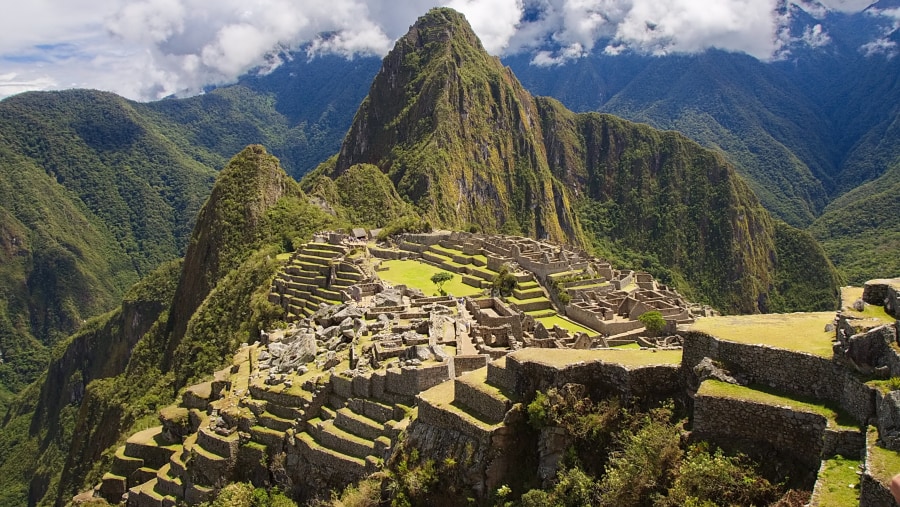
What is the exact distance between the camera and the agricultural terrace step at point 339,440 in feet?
68.9

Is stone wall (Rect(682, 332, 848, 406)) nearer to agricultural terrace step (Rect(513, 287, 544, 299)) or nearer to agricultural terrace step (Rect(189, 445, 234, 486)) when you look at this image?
agricultural terrace step (Rect(189, 445, 234, 486))

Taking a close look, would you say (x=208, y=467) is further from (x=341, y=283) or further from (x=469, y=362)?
(x=341, y=283)

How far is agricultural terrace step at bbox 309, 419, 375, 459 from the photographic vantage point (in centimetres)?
2102

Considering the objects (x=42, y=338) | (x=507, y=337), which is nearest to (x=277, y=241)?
(x=507, y=337)

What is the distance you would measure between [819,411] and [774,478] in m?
1.34

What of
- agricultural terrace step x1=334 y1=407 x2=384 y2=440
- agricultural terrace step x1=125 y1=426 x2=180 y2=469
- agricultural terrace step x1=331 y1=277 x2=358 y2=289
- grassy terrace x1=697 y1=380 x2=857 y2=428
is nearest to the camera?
grassy terrace x1=697 y1=380 x2=857 y2=428

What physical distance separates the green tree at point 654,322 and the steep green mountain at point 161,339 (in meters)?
29.2

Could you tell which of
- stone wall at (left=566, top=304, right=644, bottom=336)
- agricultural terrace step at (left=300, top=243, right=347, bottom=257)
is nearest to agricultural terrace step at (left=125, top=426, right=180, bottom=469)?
stone wall at (left=566, top=304, right=644, bottom=336)

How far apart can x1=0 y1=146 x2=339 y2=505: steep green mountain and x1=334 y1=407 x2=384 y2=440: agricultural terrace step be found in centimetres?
3656

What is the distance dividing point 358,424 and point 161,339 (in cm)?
8520

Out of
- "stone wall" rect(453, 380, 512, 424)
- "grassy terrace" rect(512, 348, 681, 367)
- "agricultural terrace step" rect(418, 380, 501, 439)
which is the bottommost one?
"agricultural terrace step" rect(418, 380, 501, 439)

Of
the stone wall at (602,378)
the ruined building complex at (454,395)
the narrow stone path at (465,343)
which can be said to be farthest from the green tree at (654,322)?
the stone wall at (602,378)

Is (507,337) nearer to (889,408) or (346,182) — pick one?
(889,408)

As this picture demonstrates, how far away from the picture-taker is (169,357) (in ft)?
282
